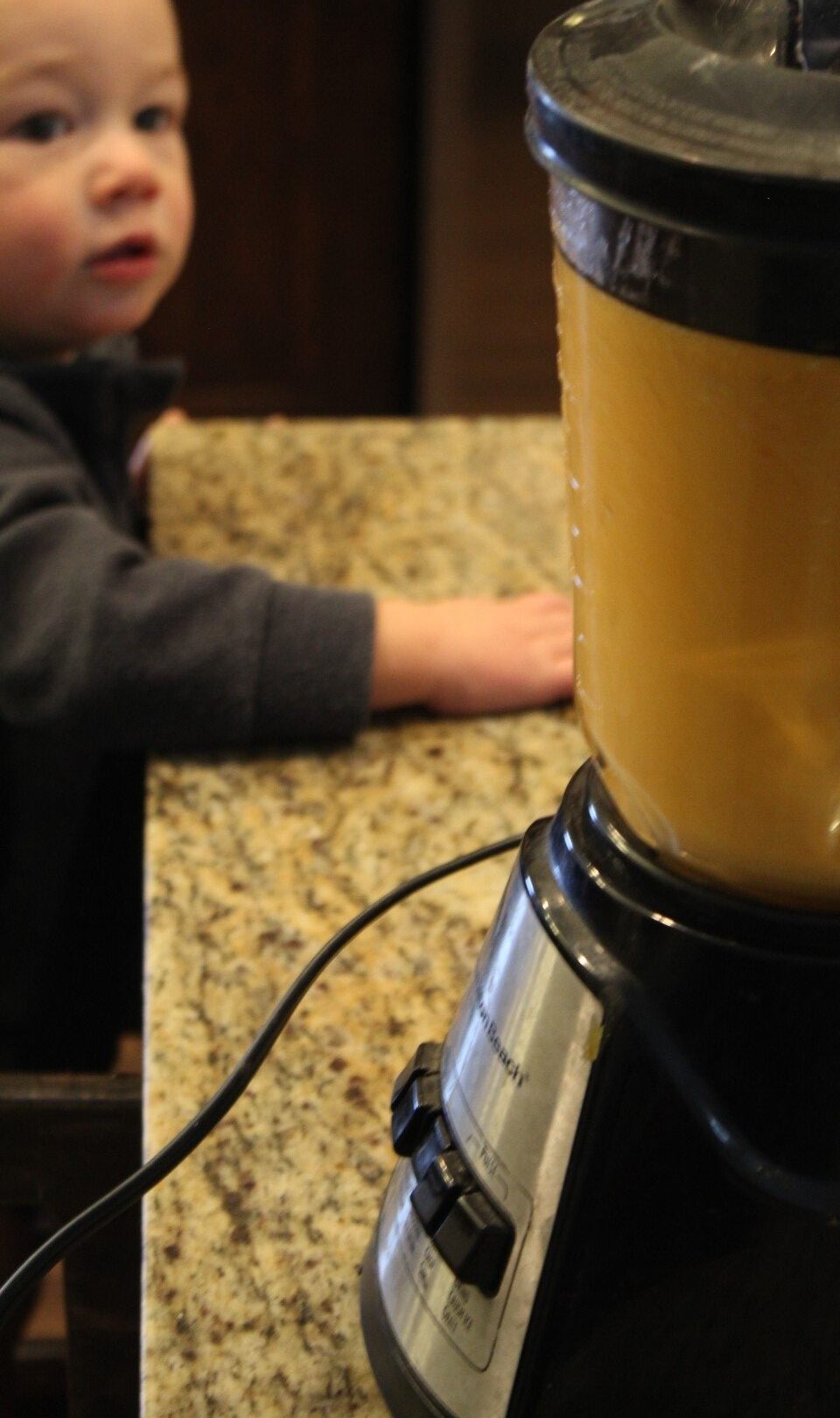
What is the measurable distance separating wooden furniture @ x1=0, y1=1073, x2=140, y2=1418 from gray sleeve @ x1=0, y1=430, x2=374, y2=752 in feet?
0.74

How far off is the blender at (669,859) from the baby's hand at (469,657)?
0.33 meters

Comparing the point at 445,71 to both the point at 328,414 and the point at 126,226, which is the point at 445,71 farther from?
the point at 126,226

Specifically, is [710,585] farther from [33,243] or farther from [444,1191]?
[33,243]

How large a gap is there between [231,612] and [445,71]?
60.9 inches

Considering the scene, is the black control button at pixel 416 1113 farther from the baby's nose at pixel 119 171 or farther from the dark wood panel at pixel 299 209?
the dark wood panel at pixel 299 209

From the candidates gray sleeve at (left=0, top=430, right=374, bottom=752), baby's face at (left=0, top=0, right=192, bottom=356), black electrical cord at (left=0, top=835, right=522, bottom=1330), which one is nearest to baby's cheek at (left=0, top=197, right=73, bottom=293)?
baby's face at (left=0, top=0, right=192, bottom=356)

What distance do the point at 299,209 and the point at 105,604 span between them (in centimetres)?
170

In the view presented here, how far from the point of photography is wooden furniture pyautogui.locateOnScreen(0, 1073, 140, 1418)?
65 cm

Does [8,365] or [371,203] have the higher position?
[8,365]

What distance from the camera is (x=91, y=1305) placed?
26.3 inches

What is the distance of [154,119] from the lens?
987 mm

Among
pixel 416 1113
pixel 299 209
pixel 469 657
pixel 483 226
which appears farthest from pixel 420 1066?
pixel 299 209

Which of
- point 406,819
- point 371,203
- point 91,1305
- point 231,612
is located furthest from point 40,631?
point 371,203

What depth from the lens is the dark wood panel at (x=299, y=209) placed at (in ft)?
7.37
